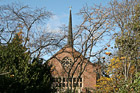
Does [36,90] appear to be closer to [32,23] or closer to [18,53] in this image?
[18,53]

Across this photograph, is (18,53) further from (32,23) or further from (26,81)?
(32,23)

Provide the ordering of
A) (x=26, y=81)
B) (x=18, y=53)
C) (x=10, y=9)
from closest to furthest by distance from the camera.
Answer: (x=26, y=81)
(x=18, y=53)
(x=10, y=9)

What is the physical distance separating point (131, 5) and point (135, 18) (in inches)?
33.2

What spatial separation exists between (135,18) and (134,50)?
1944mm

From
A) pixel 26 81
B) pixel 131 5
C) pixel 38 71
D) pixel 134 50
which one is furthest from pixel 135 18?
pixel 26 81

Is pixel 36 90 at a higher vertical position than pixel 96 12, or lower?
lower

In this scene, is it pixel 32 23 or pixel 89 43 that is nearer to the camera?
pixel 32 23

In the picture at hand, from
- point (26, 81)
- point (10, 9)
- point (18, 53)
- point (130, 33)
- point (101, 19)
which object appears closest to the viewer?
point (26, 81)

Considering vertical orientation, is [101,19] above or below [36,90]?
above

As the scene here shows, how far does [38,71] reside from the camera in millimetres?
10820

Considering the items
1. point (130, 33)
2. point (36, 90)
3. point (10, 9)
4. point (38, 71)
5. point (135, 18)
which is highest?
point (10, 9)

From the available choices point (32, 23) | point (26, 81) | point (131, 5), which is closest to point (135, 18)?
point (131, 5)

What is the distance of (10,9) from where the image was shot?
17.3 m

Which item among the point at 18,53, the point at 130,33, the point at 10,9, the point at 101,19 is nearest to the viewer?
the point at 18,53
